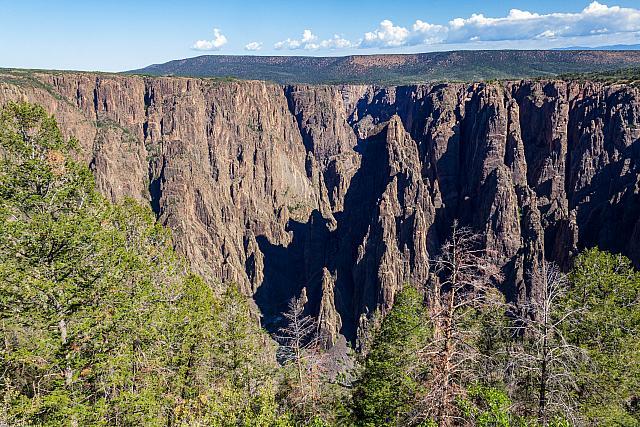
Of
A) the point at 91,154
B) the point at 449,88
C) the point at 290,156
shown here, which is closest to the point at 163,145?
the point at 91,154

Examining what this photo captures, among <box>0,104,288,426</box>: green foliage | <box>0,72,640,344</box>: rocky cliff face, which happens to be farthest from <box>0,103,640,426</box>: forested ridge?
<box>0,72,640,344</box>: rocky cliff face

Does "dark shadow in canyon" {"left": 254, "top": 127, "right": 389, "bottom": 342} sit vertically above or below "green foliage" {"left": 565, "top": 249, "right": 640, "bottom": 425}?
below

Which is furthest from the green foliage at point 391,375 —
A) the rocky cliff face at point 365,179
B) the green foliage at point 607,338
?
the rocky cliff face at point 365,179

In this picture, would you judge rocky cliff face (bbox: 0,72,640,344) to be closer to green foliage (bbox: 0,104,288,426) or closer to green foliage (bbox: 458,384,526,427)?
green foliage (bbox: 458,384,526,427)

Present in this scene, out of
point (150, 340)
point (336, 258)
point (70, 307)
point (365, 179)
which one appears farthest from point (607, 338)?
point (365, 179)

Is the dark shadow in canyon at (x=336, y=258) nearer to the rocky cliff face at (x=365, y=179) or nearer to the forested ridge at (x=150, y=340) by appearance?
the rocky cliff face at (x=365, y=179)

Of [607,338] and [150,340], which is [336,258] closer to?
[607,338]
